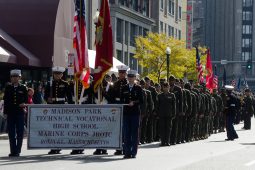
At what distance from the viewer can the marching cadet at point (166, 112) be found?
77.1 feet

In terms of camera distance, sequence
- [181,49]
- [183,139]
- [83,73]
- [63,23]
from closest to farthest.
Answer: [83,73] < [183,139] < [63,23] < [181,49]

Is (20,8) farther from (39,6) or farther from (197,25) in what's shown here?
(197,25)

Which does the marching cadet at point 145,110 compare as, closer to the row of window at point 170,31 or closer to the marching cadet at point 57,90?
the marching cadet at point 57,90

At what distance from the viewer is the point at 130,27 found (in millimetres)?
73500

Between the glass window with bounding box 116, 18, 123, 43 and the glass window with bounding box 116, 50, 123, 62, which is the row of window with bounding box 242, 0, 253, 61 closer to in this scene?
the glass window with bounding box 116, 50, 123, 62

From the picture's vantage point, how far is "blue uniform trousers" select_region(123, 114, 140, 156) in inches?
704

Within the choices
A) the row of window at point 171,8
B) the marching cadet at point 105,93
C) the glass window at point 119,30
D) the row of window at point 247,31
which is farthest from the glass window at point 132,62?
the row of window at point 247,31

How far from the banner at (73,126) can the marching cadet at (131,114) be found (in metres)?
0.24

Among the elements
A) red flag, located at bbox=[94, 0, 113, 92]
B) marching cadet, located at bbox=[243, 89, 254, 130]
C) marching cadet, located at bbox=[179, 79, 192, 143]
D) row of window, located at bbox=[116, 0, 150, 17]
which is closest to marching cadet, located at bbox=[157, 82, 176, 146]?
marching cadet, located at bbox=[179, 79, 192, 143]

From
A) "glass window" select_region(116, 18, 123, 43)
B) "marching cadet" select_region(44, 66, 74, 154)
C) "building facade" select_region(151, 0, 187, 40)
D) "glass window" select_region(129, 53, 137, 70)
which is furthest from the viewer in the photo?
"building facade" select_region(151, 0, 187, 40)

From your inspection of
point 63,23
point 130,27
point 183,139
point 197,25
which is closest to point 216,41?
point 197,25

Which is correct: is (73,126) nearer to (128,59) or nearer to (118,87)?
(118,87)

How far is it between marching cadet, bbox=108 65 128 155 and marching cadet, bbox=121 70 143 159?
19 cm

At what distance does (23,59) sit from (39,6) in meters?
2.85
